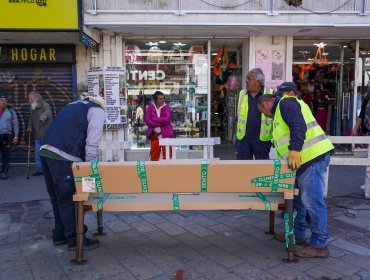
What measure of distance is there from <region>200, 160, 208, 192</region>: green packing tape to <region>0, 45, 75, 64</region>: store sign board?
6222 mm

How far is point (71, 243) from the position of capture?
3.88m

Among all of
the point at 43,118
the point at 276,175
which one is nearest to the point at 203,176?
the point at 276,175

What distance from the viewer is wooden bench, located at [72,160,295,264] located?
3.34m

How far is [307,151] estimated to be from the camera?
3.52 m

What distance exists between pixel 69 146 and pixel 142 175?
0.84 m

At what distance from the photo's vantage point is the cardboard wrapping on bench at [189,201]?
3.47 metres

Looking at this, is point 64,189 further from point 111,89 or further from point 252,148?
point 111,89

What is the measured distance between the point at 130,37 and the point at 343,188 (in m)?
5.43

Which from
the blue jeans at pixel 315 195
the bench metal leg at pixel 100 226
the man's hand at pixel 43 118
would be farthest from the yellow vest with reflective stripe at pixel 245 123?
the man's hand at pixel 43 118

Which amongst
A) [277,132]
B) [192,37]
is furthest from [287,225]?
[192,37]

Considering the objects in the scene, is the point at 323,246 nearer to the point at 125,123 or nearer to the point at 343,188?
the point at 343,188

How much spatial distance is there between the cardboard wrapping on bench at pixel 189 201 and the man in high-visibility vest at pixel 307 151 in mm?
313

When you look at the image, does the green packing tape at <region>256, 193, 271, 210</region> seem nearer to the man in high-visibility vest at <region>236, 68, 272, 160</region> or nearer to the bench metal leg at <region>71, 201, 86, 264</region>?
the man in high-visibility vest at <region>236, 68, 272, 160</region>

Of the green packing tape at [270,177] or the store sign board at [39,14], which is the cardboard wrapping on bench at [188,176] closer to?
the green packing tape at [270,177]
